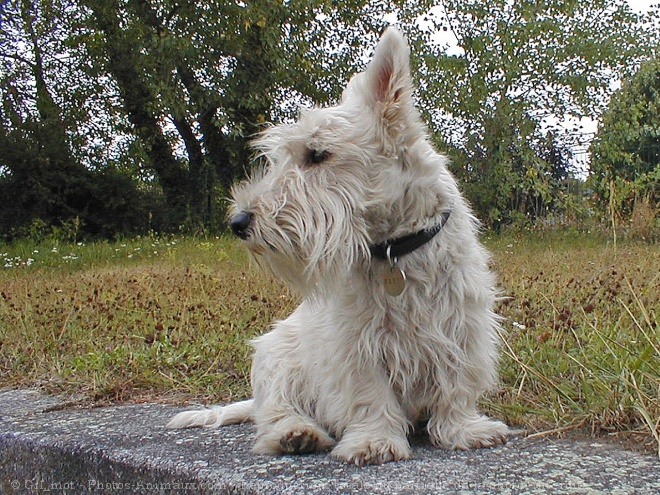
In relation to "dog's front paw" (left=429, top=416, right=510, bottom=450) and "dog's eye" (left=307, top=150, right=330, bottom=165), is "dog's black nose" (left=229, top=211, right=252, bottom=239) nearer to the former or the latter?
"dog's eye" (left=307, top=150, right=330, bottom=165)

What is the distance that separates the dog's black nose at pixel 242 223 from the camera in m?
2.81

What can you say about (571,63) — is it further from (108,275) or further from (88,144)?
(88,144)

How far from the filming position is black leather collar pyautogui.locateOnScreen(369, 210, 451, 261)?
2885mm

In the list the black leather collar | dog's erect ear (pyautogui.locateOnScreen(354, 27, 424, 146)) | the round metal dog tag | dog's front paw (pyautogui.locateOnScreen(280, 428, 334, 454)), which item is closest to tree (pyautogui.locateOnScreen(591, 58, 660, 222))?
dog's erect ear (pyautogui.locateOnScreen(354, 27, 424, 146))

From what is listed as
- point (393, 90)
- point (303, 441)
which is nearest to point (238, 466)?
point (303, 441)

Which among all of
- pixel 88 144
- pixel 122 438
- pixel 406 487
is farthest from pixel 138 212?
pixel 406 487

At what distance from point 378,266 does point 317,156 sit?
1.67 feet

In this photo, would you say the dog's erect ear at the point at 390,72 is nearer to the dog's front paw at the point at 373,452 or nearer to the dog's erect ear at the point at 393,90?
the dog's erect ear at the point at 393,90

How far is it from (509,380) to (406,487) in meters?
1.48

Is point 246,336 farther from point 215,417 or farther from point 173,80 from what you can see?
point 173,80

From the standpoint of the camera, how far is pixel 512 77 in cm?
1323

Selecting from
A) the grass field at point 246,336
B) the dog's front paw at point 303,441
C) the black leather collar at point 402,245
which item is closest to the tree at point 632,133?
the grass field at point 246,336

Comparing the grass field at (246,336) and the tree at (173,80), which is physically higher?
the tree at (173,80)

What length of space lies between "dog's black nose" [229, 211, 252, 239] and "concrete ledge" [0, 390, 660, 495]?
2.88 feet
